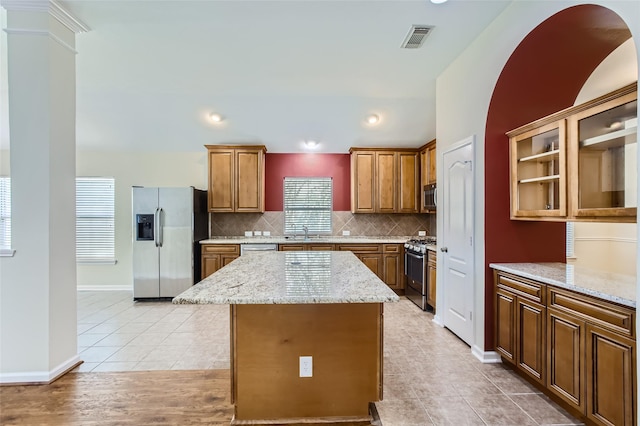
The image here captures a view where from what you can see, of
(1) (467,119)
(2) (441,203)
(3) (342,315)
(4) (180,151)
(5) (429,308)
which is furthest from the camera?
(4) (180,151)

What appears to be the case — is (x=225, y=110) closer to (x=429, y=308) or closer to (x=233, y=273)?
(x=233, y=273)

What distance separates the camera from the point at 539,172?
2.46 metres

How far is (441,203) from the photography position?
3.53 m

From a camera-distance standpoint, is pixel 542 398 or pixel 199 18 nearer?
pixel 542 398

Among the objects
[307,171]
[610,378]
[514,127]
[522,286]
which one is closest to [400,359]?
[522,286]

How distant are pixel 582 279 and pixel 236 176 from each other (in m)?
4.64

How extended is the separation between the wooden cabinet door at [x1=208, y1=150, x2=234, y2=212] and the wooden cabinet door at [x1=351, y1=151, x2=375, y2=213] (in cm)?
217

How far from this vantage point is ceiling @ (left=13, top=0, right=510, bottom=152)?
250 centimetres

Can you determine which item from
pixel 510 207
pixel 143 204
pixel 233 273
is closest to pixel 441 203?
pixel 510 207

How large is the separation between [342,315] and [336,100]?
11.4ft

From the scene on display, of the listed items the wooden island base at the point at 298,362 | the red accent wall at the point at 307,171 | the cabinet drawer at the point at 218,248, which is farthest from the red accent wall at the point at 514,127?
the cabinet drawer at the point at 218,248

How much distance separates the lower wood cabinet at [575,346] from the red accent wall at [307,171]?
3448 mm

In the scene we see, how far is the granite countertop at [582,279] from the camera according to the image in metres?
1.65

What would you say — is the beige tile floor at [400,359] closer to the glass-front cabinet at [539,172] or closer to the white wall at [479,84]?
the white wall at [479,84]
